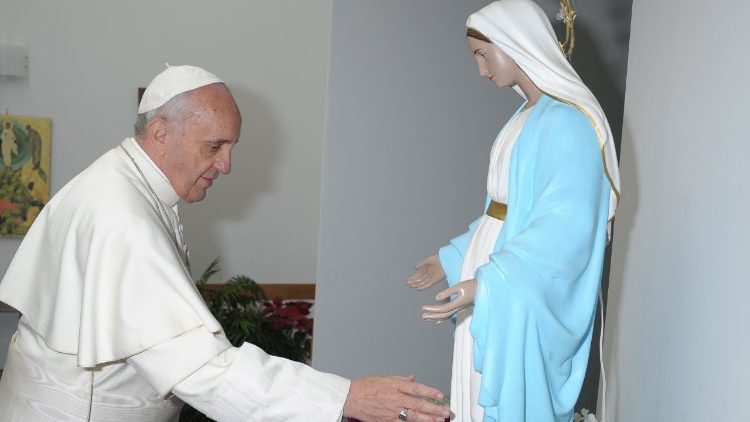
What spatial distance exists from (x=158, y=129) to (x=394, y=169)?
2.06 metres

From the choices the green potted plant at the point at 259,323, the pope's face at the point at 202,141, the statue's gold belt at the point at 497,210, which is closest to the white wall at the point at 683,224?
the statue's gold belt at the point at 497,210

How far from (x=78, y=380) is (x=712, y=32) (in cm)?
218

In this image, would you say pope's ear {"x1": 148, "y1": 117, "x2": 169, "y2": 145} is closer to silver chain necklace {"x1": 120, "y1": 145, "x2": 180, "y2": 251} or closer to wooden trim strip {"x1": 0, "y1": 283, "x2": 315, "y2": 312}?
silver chain necklace {"x1": 120, "y1": 145, "x2": 180, "y2": 251}

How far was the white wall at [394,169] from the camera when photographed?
4141 mm

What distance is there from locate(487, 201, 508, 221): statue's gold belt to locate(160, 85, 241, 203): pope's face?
2.76 ft

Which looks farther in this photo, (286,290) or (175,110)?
(286,290)

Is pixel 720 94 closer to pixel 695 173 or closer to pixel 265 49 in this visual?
pixel 695 173

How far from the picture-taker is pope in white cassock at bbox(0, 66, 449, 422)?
1.91 m

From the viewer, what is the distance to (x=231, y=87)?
623 centimetres

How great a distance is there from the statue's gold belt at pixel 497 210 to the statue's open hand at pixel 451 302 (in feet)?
1.25

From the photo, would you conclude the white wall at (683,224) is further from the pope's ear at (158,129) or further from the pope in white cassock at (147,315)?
the pope's ear at (158,129)

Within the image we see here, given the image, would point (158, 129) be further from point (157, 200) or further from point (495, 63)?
point (495, 63)

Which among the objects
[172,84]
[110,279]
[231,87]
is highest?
[231,87]

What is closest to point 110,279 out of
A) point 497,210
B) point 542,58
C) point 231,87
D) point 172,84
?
point 172,84
